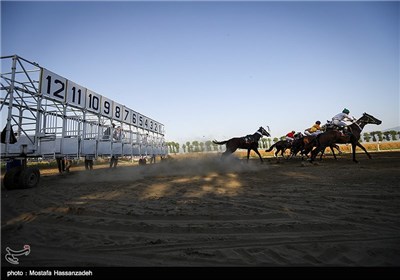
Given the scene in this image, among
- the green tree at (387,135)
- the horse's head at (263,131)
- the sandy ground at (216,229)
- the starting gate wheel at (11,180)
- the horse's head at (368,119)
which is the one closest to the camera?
the sandy ground at (216,229)

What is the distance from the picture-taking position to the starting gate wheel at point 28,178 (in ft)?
21.6

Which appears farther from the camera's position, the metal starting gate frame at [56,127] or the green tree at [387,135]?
the green tree at [387,135]

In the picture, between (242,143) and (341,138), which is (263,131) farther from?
(341,138)

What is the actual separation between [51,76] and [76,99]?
1733 millimetres

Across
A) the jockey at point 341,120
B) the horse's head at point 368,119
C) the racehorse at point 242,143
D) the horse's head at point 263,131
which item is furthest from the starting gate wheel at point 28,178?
the horse's head at point 368,119

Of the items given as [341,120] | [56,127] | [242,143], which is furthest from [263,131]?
[56,127]

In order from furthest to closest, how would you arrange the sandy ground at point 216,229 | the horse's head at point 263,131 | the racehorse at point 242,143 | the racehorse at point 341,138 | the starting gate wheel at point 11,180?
the horse's head at point 263,131
the racehorse at point 242,143
the racehorse at point 341,138
the starting gate wheel at point 11,180
the sandy ground at point 216,229

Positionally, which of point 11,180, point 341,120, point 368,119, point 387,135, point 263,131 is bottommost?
point 11,180

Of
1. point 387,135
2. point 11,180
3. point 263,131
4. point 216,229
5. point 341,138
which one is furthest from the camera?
point 387,135

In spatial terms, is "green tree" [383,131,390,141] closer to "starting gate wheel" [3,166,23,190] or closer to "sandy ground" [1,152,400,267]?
"sandy ground" [1,152,400,267]

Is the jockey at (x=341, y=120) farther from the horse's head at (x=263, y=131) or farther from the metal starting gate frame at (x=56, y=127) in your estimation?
the metal starting gate frame at (x=56, y=127)

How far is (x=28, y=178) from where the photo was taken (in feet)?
22.2

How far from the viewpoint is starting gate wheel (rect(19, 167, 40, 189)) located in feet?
21.6

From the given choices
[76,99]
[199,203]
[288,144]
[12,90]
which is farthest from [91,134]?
[288,144]
